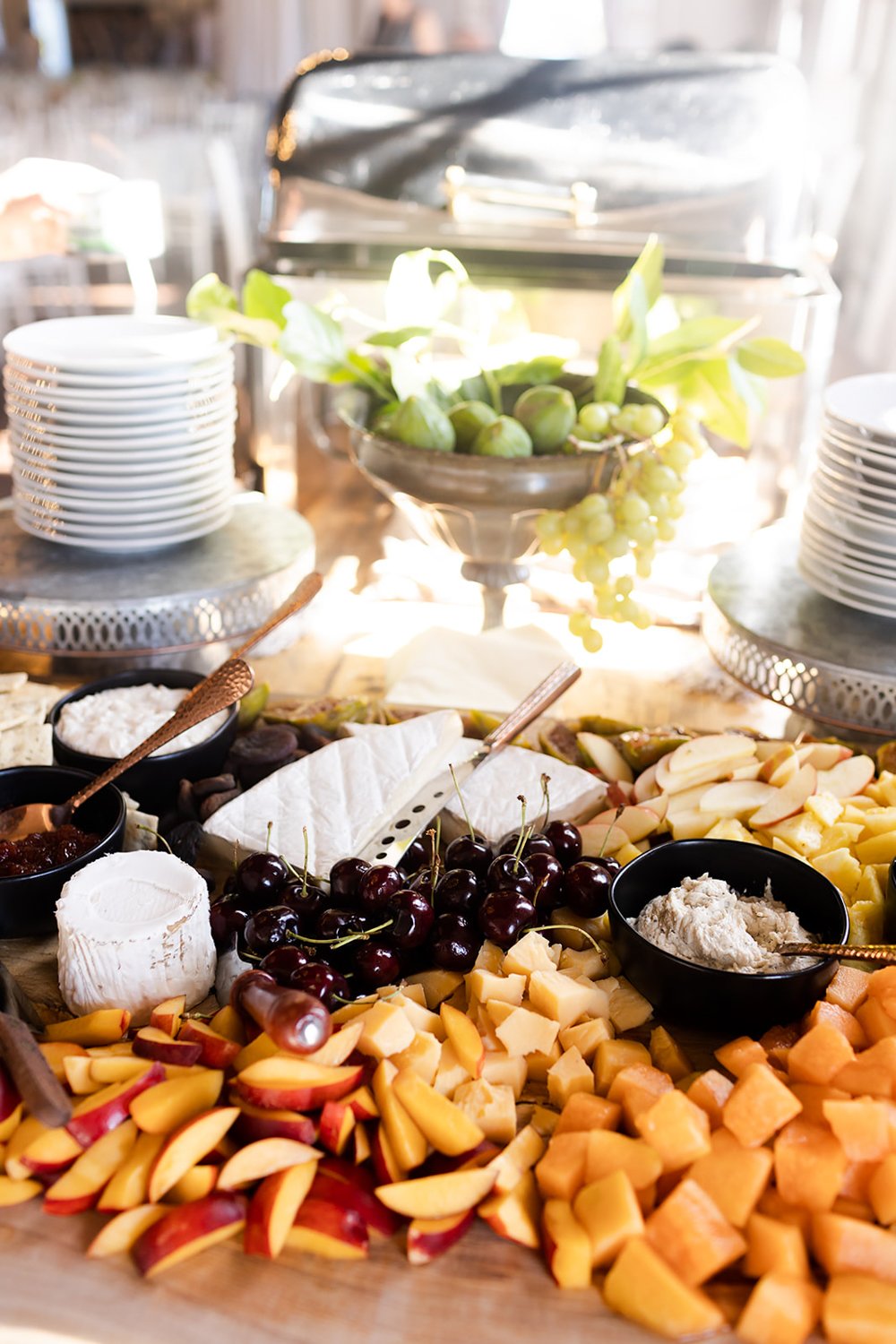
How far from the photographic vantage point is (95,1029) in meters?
0.81

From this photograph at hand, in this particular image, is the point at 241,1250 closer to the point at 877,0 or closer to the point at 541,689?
the point at 541,689

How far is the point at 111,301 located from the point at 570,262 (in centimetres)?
362

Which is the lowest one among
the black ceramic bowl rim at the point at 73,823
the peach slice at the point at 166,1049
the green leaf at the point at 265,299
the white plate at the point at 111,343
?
the peach slice at the point at 166,1049

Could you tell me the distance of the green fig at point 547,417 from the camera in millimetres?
1302

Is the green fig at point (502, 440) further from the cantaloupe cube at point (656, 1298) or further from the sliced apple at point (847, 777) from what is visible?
the cantaloupe cube at point (656, 1298)

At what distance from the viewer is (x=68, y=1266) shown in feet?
2.25

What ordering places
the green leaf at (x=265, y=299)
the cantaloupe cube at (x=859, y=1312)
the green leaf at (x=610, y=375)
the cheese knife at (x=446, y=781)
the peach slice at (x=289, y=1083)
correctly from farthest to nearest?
the green leaf at (x=265, y=299)
the green leaf at (x=610, y=375)
the cheese knife at (x=446, y=781)
the peach slice at (x=289, y=1083)
the cantaloupe cube at (x=859, y=1312)

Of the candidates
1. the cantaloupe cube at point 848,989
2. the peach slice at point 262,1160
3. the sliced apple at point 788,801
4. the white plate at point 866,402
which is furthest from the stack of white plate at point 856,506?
the peach slice at point 262,1160

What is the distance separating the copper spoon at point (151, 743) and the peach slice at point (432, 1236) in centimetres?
48

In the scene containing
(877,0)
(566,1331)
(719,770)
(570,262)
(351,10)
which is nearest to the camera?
(566,1331)

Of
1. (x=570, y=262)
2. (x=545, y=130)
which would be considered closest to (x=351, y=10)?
(x=545, y=130)

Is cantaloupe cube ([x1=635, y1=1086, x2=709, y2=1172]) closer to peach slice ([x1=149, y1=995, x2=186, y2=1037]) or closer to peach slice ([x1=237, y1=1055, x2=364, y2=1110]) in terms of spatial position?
peach slice ([x1=237, y1=1055, x2=364, y2=1110])

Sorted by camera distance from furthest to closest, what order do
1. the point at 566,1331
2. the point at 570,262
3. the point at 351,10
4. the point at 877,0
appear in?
the point at 351,10
the point at 877,0
the point at 570,262
the point at 566,1331

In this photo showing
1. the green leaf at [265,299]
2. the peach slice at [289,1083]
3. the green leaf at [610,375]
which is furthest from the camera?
the green leaf at [265,299]
